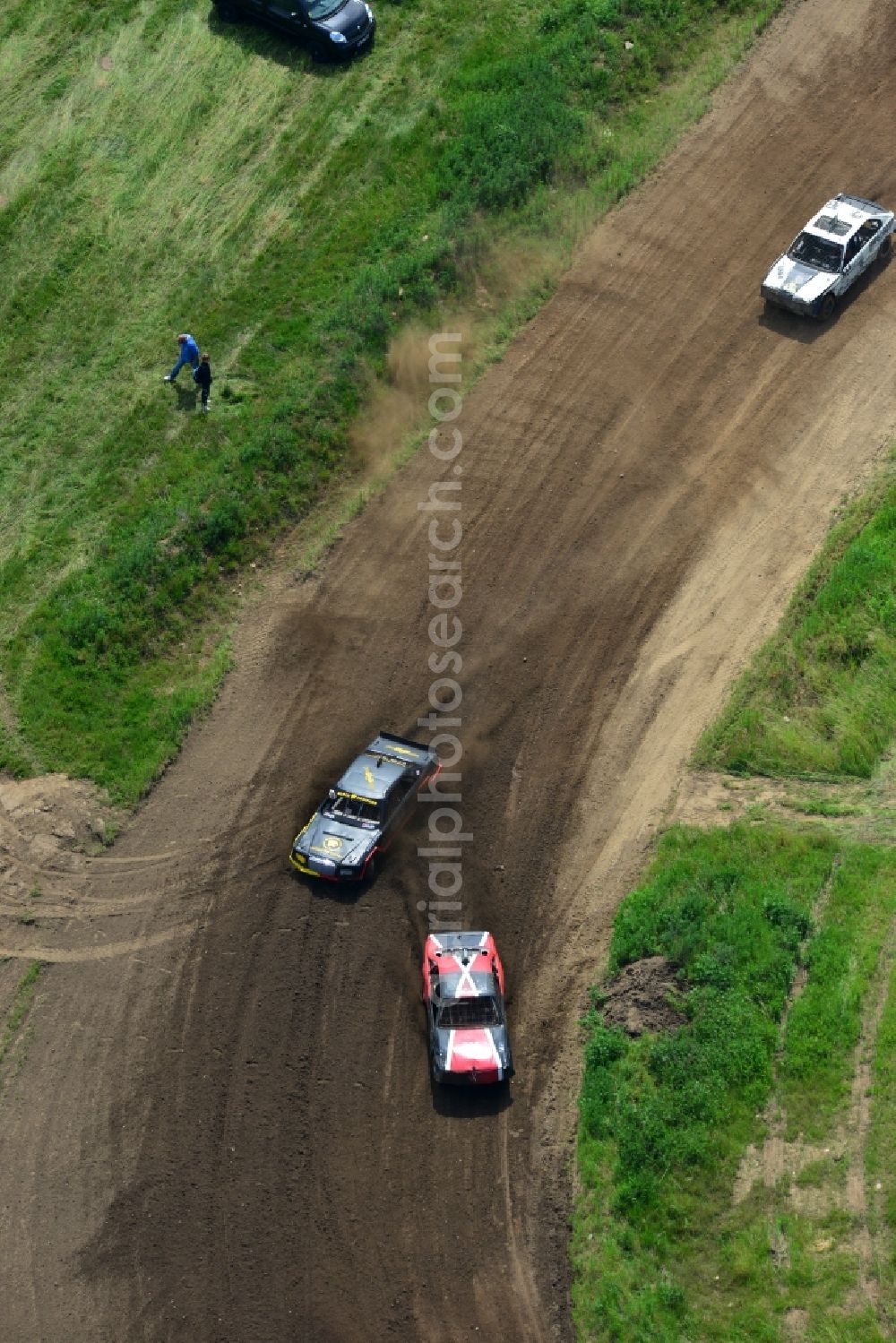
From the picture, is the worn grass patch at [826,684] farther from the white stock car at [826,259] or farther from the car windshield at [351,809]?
the white stock car at [826,259]

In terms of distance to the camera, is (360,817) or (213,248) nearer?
(360,817)

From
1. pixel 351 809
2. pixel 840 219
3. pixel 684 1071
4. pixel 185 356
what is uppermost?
pixel 185 356

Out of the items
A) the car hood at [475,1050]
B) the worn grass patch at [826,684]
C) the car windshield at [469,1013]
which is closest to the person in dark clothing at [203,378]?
the worn grass patch at [826,684]

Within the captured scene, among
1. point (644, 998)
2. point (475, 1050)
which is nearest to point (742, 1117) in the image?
point (644, 998)

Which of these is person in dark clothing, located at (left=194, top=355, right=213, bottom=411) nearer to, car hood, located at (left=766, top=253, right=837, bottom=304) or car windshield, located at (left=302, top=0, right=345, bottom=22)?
car windshield, located at (left=302, top=0, right=345, bottom=22)

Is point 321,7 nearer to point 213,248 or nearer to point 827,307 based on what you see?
point 213,248

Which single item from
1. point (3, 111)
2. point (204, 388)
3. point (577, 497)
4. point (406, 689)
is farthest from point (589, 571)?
point (3, 111)
